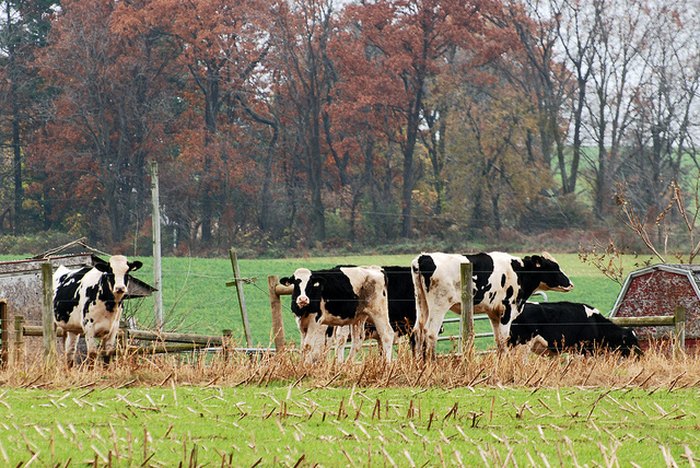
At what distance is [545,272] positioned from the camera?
18.7 m

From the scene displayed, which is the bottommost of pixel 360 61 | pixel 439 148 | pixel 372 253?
pixel 372 253

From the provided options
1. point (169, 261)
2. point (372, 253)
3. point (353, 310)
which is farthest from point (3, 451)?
point (372, 253)

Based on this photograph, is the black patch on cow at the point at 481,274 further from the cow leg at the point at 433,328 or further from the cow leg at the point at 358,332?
the cow leg at the point at 358,332

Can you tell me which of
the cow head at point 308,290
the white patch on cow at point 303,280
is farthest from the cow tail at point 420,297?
the white patch on cow at point 303,280

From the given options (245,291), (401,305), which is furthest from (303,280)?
(245,291)

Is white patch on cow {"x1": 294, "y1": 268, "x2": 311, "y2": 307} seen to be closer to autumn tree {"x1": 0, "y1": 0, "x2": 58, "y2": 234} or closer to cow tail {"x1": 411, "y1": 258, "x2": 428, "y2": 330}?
cow tail {"x1": 411, "y1": 258, "x2": 428, "y2": 330}

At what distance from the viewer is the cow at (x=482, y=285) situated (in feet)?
55.8

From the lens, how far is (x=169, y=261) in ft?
172

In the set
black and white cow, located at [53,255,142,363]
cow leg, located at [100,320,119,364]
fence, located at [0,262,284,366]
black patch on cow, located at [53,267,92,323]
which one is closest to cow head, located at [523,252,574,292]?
fence, located at [0,262,284,366]

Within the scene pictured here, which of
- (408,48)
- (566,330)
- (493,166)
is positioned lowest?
(566,330)

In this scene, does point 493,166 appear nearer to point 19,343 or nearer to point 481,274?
point 481,274

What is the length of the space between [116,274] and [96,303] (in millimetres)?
574

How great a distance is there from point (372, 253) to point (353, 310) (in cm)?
4240

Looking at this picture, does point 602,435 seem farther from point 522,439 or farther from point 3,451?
point 3,451
